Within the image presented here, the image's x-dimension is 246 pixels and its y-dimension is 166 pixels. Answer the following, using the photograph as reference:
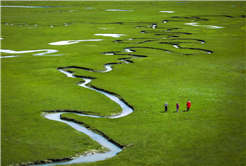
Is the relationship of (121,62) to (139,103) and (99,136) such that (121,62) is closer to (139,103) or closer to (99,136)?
(139,103)

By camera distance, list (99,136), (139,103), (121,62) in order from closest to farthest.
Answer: (99,136)
(139,103)
(121,62)

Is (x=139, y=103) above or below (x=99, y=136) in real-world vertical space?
above

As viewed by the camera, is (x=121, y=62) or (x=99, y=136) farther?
(x=121, y=62)

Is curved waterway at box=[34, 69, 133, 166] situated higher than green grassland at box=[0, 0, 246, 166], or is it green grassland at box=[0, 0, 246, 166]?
green grassland at box=[0, 0, 246, 166]

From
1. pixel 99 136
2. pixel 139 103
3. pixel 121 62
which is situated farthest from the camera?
pixel 121 62

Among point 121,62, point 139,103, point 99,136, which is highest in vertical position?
point 121,62

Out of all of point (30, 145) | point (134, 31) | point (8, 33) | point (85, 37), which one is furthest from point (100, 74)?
point (8, 33)

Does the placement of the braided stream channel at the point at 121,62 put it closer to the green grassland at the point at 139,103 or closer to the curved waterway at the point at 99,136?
the curved waterway at the point at 99,136

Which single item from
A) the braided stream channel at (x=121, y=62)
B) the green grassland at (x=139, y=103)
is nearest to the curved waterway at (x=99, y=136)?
the braided stream channel at (x=121, y=62)

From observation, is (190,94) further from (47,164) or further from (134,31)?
(134,31)

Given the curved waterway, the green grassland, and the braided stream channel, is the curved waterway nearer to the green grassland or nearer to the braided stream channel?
the braided stream channel

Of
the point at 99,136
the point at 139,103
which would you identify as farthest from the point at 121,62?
the point at 99,136

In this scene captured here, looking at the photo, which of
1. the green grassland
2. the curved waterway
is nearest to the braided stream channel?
the curved waterway
